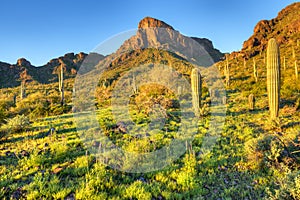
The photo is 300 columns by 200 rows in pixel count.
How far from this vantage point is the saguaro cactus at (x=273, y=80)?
9.04 metres

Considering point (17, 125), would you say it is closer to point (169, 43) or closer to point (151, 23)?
point (169, 43)

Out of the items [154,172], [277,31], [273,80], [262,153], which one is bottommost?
[154,172]

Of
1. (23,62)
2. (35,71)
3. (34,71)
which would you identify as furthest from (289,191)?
(23,62)

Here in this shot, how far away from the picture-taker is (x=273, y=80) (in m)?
9.30

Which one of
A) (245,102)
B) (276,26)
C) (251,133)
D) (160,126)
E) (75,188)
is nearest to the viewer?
(75,188)

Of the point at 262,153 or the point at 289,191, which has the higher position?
the point at 262,153

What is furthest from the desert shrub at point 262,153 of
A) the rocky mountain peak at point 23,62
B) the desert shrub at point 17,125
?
the rocky mountain peak at point 23,62

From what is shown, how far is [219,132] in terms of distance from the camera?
25.7 ft

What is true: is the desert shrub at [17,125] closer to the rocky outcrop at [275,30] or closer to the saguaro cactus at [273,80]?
the saguaro cactus at [273,80]

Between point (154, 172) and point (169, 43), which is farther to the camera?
point (169, 43)

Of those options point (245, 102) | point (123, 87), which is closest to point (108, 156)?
point (245, 102)

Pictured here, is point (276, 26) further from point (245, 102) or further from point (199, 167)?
point (199, 167)

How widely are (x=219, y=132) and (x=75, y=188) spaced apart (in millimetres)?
5907

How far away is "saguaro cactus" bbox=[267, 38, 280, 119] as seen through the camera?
9.04 meters
